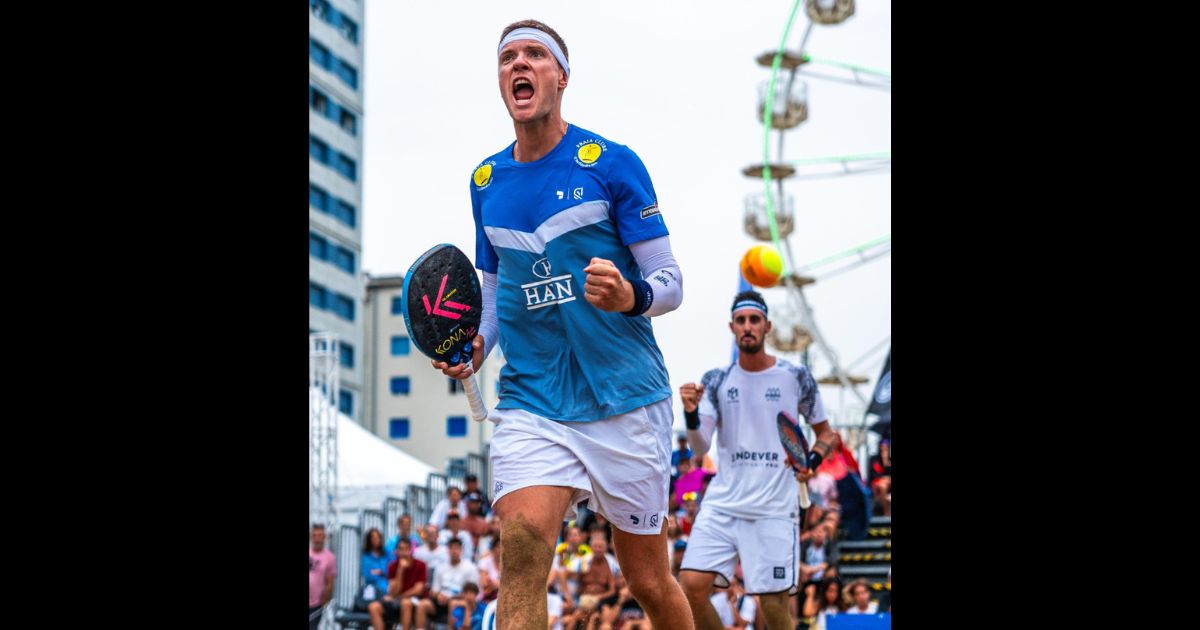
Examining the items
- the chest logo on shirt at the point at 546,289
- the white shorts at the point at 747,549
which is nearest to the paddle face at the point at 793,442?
the white shorts at the point at 747,549

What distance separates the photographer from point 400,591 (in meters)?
17.8

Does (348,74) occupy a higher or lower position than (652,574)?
higher

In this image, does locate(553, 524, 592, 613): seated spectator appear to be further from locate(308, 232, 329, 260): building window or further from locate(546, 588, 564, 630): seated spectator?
locate(308, 232, 329, 260): building window

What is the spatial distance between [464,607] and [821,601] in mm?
3880

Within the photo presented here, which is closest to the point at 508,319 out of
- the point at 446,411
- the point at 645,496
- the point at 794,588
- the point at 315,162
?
the point at 645,496

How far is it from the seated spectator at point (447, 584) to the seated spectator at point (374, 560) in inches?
61.7

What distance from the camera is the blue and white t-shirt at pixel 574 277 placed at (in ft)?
20.1

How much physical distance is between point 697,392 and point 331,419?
46.7 ft

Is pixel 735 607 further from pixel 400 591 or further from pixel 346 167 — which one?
pixel 346 167

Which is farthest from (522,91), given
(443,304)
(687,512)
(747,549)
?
(687,512)

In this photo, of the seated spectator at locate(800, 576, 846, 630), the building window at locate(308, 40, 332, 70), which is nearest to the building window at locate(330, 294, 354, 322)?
the building window at locate(308, 40, 332, 70)
